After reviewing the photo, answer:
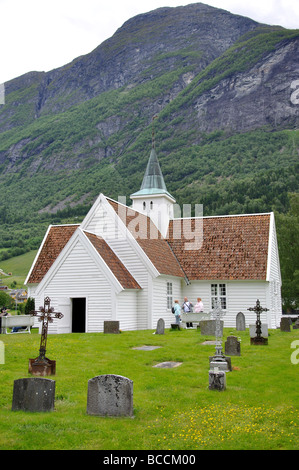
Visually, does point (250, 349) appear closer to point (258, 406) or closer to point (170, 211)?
point (258, 406)

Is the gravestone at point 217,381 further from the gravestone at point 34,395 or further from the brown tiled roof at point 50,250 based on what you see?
the brown tiled roof at point 50,250

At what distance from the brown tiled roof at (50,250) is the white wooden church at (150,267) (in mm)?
76

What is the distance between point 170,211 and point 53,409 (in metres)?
32.5

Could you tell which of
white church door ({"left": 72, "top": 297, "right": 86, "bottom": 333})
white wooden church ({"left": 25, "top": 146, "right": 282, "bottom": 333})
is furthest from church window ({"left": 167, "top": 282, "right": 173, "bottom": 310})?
white church door ({"left": 72, "top": 297, "right": 86, "bottom": 333})

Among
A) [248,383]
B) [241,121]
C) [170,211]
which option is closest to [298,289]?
[170,211]

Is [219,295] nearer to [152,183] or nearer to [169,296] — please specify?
[169,296]

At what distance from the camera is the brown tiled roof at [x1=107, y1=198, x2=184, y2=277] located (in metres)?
30.4

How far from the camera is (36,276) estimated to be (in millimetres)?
33656

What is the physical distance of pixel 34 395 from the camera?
32.3 feet

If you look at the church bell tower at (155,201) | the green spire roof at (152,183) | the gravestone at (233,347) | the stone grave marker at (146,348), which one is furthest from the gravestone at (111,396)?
the green spire roof at (152,183)

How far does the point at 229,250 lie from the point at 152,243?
227 inches

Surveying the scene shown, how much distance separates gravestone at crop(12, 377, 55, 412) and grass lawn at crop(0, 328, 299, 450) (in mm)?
237

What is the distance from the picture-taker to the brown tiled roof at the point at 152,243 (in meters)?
30.4

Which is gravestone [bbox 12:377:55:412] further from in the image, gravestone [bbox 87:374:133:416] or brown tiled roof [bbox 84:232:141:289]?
brown tiled roof [bbox 84:232:141:289]
